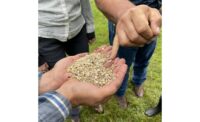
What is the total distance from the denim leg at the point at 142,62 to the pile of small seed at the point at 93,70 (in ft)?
2.52

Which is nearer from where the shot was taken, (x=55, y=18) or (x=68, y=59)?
(x=68, y=59)

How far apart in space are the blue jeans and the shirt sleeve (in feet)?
2.94

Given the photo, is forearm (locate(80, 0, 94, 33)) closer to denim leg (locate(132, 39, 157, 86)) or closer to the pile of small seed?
denim leg (locate(132, 39, 157, 86))

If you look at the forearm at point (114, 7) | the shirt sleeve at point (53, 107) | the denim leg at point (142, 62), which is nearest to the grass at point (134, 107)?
the denim leg at point (142, 62)

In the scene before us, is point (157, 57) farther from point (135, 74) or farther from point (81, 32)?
point (81, 32)

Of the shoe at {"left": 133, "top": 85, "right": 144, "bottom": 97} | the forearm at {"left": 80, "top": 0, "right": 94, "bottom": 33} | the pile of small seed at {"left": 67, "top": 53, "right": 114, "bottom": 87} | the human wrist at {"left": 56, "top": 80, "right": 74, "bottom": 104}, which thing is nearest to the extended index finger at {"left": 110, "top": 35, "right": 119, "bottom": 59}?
the pile of small seed at {"left": 67, "top": 53, "right": 114, "bottom": 87}

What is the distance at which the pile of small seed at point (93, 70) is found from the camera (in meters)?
1.58

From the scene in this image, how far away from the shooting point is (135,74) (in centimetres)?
276

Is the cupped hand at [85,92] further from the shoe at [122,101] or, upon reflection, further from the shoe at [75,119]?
the shoe at [122,101]

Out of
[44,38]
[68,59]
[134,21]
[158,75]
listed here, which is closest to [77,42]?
[44,38]

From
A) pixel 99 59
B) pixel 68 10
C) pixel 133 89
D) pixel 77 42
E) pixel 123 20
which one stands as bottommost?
pixel 133 89

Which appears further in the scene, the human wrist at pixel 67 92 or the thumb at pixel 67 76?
the thumb at pixel 67 76

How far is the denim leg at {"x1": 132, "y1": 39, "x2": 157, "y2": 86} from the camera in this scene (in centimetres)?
245

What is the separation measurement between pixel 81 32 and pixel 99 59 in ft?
1.42
